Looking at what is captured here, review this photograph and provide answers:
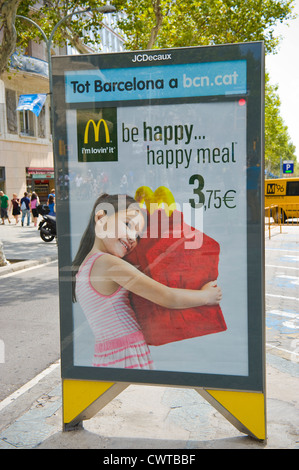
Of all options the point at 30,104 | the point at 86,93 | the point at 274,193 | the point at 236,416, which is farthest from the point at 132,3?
the point at 236,416

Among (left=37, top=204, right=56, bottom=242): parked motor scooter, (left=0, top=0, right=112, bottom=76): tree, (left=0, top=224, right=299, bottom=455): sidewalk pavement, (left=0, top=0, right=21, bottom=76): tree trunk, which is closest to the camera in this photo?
(left=0, top=224, right=299, bottom=455): sidewalk pavement

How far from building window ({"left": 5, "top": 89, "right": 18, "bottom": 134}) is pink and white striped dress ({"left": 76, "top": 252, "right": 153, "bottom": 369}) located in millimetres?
26551

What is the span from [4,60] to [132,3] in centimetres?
683

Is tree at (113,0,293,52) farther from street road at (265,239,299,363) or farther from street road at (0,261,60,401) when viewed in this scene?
street road at (0,261,60,401)

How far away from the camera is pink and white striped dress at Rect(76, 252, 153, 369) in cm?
340

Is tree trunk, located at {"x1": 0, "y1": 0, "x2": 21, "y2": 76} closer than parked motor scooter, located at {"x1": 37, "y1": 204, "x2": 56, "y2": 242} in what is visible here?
Yes

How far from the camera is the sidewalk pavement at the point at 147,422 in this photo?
338 centimetres

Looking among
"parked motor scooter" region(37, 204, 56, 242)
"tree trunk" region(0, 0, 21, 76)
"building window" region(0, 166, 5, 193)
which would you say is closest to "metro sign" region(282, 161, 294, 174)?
"parked motor scooter" region(37, 204, 56, 242)

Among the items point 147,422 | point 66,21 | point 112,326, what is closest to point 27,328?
point 147,422

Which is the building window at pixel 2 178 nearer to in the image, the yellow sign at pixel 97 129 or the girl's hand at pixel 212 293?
the yellow sign at pixel 97 129

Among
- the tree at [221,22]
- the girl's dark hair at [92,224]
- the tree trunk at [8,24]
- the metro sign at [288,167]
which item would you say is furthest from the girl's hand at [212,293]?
the metro sign at [288,167]

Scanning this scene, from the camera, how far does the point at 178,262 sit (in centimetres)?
328

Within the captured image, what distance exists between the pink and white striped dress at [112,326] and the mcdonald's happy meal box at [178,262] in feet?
0.69

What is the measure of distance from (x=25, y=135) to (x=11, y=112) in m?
1.89
